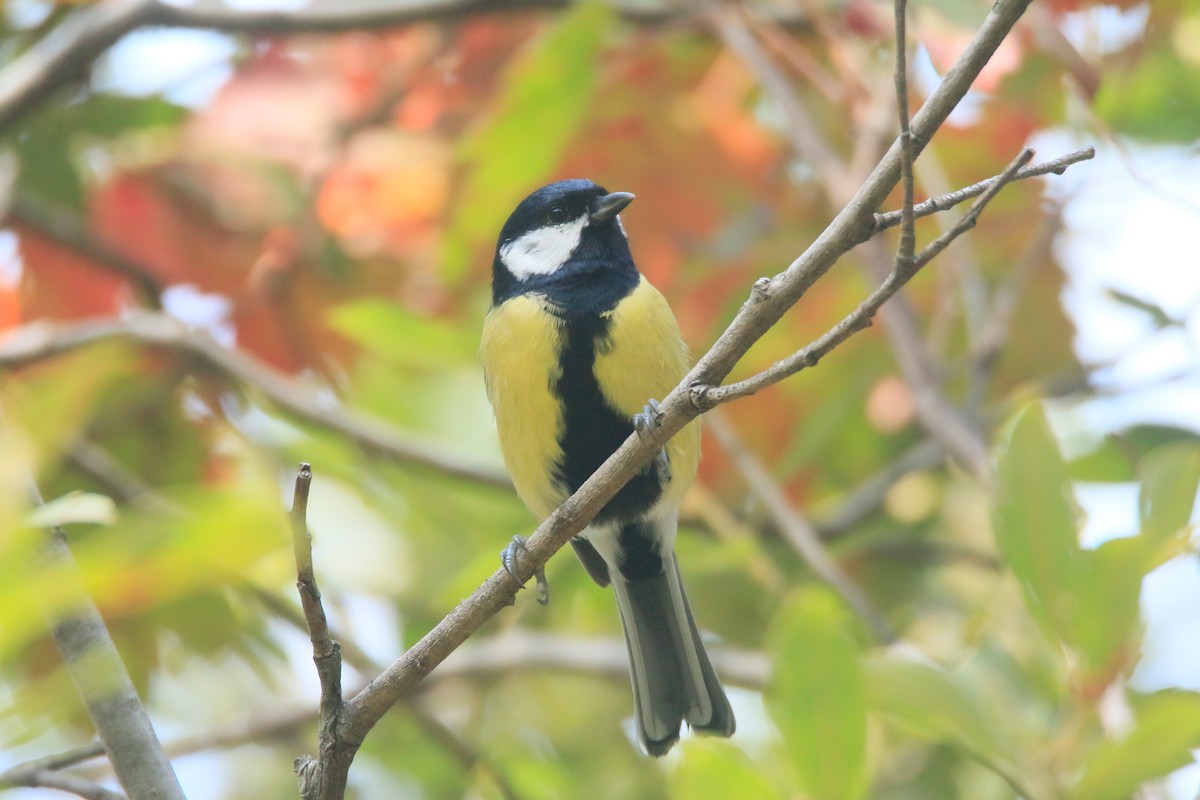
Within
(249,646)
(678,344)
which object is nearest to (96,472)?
(249,646)

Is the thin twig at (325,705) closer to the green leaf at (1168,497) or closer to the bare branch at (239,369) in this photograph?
the green leaf at (1168,497)

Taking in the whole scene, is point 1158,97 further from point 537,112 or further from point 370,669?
point 370,669

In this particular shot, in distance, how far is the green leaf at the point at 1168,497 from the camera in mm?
1605

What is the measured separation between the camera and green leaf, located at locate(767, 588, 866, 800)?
5.27ft

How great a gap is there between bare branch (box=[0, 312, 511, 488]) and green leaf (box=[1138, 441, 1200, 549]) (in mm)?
1931

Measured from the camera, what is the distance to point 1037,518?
1662mm

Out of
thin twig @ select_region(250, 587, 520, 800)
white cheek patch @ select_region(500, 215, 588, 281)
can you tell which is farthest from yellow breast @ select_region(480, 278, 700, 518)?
thin twig @ select_region(250, 587, 520, 800)

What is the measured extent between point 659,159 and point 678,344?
106 cm

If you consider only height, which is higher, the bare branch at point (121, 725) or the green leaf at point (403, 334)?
the green leaf at point (403, 334)

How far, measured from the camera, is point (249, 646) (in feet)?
9.92

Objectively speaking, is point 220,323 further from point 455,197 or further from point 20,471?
point 20,471

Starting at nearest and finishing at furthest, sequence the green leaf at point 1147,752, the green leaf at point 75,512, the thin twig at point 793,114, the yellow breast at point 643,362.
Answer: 1. the green leaf at point 75,512
2. the green leaf at point 1147,752
3. the yellow breast at point 643,362
4. the thin twig at point 793,114

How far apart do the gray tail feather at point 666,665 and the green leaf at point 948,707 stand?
46.1 inches

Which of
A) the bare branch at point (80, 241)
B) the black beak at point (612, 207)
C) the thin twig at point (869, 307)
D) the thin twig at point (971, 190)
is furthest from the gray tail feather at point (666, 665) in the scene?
the bare branch at point (80, 241)
